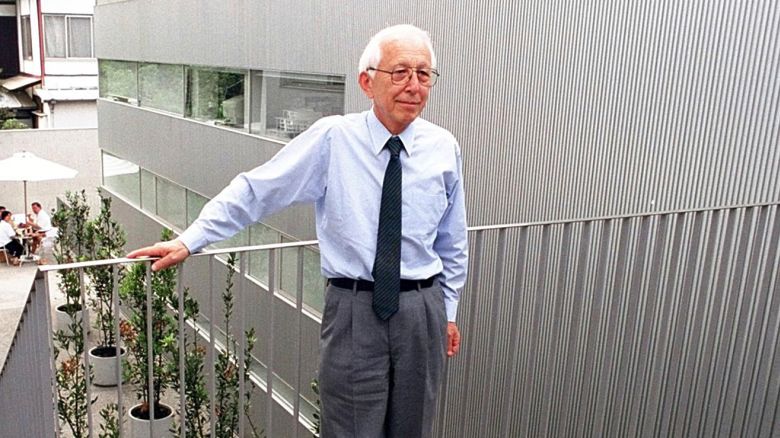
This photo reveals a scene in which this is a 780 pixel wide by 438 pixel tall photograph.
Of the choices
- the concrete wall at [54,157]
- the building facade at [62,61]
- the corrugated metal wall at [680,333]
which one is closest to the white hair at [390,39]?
the corrugated metal wall at [680,333]

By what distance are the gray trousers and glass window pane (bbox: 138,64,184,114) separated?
31.0 feet

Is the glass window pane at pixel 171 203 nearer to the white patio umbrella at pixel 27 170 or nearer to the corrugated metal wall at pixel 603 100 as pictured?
the white patio umbrella at pixel 27 170

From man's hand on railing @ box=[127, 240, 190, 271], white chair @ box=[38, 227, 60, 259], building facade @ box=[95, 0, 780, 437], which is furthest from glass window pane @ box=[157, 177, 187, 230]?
man's hand on railing @ box=[127, 240, 190, 271]

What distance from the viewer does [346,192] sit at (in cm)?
212

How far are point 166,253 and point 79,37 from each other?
2181 cm

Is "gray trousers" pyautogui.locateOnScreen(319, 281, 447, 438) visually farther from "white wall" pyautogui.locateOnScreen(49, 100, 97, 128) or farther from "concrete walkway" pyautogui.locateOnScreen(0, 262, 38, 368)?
"white wall" pyautogui.locateOnScreen(49, 100, 97, 128)

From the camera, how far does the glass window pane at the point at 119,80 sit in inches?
512

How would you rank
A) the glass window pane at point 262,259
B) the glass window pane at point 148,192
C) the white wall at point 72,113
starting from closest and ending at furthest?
the glass window pane at point 262,259 → the glass window pane at point 148,192 → the white wall at point 72,113

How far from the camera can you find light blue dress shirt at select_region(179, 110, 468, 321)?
2117 mm

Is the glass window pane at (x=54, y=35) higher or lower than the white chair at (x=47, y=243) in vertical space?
higher

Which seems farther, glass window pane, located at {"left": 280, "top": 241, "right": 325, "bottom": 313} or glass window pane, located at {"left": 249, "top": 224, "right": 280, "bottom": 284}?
glass window pane, located at {"left": 249, "top": 224, "right": 280, "bottom": 284}

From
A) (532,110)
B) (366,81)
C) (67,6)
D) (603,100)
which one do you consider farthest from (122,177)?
(366,81)

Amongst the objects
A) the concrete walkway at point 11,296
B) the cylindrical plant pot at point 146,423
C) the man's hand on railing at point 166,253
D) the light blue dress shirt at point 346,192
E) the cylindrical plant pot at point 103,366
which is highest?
the light blue dress shirt at point 346,192

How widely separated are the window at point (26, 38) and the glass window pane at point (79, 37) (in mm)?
1618
